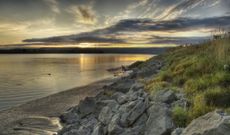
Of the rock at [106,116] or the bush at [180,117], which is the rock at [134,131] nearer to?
the bush at [180,117]

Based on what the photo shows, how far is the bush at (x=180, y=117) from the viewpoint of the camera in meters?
9.12

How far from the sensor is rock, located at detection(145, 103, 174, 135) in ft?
29.1

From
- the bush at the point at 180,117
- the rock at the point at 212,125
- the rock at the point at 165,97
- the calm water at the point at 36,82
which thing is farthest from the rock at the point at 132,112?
the calm water at the point at 36,82

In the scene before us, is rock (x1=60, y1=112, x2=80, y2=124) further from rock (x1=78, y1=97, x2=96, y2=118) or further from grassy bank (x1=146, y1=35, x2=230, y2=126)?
grassy bank (x1=146, y1=35, x2=230, y2=126)

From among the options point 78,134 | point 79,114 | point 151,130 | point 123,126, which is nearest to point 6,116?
point 79,114

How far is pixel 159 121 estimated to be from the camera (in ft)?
30.8

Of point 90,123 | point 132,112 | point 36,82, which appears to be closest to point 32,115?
point 90,123

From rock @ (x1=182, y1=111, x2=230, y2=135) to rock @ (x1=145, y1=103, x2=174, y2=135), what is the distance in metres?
1.65

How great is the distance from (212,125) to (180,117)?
2.61 metres

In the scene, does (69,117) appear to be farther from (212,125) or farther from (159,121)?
(212,125)

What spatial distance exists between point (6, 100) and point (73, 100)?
801cm

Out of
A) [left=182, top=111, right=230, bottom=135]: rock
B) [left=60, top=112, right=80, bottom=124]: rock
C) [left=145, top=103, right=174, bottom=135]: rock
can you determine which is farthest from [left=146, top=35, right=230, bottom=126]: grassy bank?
[left=60, top=112, right=80, bottom=124]: rock

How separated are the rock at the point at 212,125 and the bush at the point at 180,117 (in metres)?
1.80

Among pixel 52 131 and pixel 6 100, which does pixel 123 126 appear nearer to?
pixel 52 131
